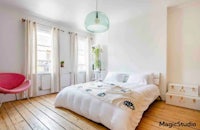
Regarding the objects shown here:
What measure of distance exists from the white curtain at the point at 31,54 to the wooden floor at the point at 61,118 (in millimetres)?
926

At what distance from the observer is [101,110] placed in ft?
6.58

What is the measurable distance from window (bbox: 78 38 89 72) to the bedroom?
1.38m

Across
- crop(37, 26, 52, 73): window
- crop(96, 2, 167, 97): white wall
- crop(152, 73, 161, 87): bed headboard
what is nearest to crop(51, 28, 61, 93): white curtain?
crop(37, 26, 52, 73): window

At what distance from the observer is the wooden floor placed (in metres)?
1.99

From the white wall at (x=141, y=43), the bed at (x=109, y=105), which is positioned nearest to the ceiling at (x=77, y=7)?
the white wall at (x=141, y=43)

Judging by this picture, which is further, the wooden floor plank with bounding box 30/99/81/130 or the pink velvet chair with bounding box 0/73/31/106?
the pink velvet chair with bounding box 0/73/31/106

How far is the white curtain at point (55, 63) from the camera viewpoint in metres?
4.25

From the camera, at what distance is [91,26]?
2.60 metres

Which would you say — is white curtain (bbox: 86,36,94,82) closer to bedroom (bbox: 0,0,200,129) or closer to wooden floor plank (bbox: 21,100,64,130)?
bedroom (bbox: 0,0,200,129)

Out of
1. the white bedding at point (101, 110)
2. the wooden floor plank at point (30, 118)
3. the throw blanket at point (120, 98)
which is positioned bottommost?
the wooden floor plank at point (30, 118)

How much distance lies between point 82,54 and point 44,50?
1.76 meters

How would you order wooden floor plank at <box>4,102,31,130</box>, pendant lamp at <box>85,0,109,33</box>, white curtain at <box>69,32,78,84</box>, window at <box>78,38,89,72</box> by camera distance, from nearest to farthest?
wooden floor plank at <box>4,102,31,130</box> < pendant lamp at <box>85,0,109,33</box> < white curtain at <box>69,32,78,84</box> < window at <box>78,38,89,72</box>

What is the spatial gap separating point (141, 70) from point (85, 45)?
2.83 meters

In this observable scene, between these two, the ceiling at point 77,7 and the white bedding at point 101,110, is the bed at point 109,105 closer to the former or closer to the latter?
the white bedding at point 101,110
